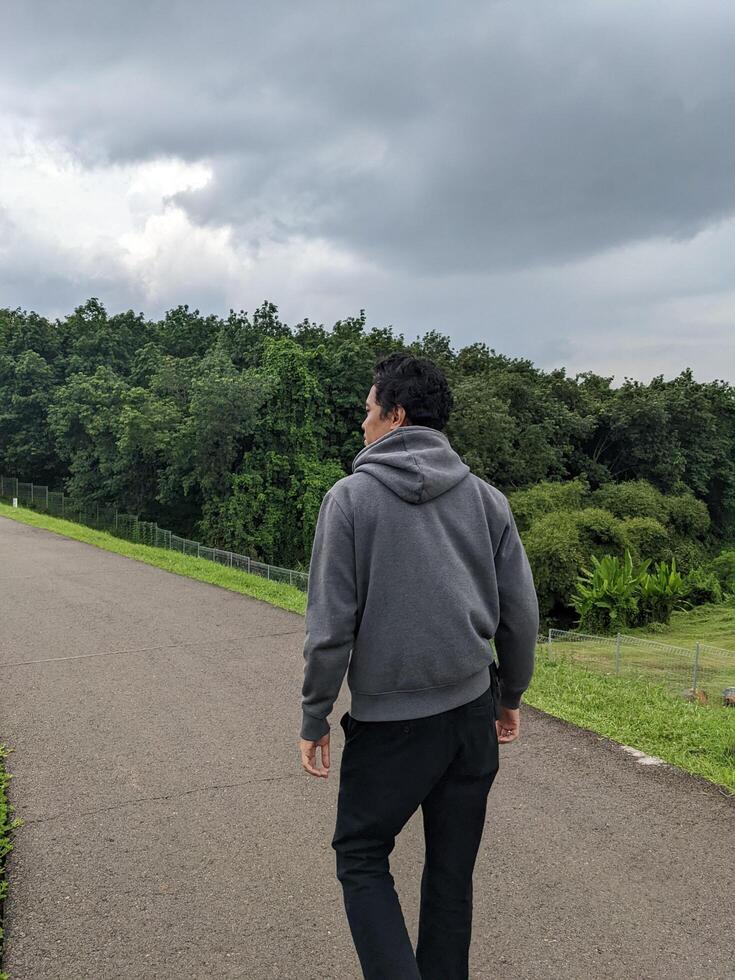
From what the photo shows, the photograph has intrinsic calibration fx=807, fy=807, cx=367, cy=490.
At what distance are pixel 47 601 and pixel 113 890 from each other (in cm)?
716

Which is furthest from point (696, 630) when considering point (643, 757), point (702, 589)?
point (643, 757)

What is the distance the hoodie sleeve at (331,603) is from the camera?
2.30m

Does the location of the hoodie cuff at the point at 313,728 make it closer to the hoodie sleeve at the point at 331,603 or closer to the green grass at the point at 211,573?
the hoodie sleeve at the point at 331,603

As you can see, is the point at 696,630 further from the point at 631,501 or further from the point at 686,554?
the point at 631,501

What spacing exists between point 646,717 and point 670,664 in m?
2.59

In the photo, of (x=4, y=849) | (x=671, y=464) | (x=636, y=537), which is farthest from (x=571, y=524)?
(x=4, y=849)

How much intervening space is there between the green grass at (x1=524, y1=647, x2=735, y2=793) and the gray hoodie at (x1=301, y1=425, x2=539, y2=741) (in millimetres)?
2637

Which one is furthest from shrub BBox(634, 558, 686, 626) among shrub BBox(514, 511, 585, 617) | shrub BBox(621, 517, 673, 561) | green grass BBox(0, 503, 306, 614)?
shrub BBox(621, 517, 673, 561)

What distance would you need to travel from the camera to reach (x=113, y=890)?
10.7 ft

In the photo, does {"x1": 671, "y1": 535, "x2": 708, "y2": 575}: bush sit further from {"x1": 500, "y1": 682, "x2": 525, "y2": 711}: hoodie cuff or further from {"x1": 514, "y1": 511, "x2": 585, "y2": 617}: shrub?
{"x1": 500, "y1": 682, "x2": 525, "y2": 711}: hoodie cuff

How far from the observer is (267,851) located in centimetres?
357

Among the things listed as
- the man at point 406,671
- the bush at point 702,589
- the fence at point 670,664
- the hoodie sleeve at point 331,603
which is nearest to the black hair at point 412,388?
the man at point 406,671

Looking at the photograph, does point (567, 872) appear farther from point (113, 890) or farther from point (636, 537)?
point (636, 537)

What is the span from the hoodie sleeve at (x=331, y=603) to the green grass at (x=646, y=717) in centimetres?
Answer: 286
